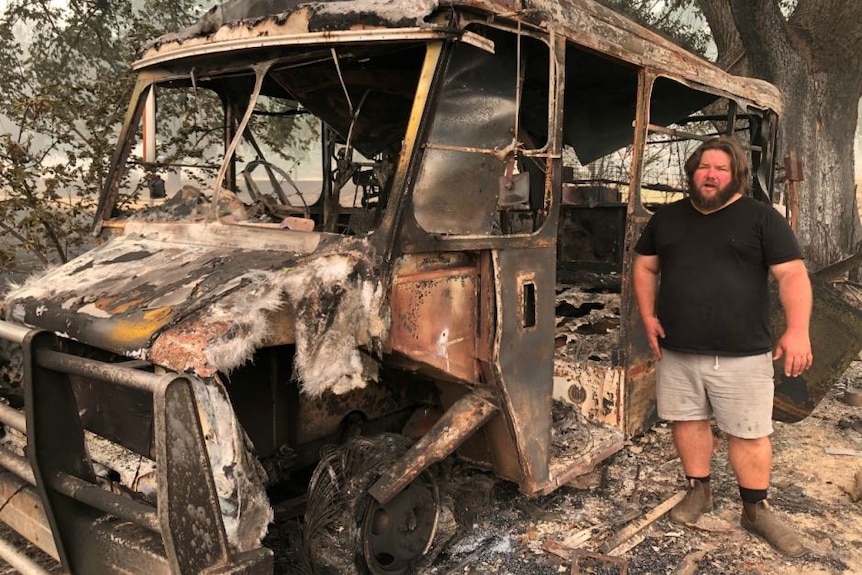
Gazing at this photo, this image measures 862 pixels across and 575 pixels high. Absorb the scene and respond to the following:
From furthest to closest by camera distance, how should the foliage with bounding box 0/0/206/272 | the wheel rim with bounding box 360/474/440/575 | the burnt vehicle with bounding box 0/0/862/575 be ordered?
the foliage with bounding box 0/0/206/272 < the wheel rim with bounding box 360/474/440/575 < the burnt vehicle with bounding box 0/0/862/575

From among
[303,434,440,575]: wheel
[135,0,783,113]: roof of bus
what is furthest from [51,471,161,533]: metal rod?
[135,0,783,113]: roof of bus

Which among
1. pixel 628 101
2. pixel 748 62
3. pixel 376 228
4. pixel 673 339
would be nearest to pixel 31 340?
pixel 376 228

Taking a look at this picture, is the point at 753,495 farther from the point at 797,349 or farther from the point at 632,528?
the point at 797,349

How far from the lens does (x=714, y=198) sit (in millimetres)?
3420

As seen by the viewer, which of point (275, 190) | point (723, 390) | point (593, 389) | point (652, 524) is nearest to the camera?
point (723, 390)

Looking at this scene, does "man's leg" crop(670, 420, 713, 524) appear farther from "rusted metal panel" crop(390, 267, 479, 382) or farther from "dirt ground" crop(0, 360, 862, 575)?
"rusted metal panel" crop(390, 267, 479, 382)

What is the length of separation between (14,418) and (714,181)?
10.8ft

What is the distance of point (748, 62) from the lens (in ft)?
31.7

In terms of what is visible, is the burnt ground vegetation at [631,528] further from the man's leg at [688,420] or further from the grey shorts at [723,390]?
the grey shorts at [723,390]

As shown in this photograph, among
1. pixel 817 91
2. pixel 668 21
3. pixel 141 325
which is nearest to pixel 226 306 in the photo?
pixel 141 325

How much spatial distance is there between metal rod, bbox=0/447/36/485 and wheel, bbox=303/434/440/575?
103 centimetres

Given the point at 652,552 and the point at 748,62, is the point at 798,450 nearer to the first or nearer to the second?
the point at 652,552

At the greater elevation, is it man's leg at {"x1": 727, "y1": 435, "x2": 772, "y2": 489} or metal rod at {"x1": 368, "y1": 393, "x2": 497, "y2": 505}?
metal rod at {"x1": 368, "y1": 393, "x2": 497, "y2": 505}

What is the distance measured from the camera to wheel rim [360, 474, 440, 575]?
9.23 ft
